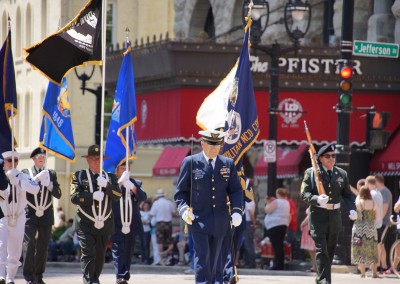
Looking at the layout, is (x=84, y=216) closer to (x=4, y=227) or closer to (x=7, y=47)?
(x=4, y=227)

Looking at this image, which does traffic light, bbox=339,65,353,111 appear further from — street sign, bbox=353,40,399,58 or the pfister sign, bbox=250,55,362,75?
the pfister sign, bbox=250,55,362,75

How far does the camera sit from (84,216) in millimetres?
17328

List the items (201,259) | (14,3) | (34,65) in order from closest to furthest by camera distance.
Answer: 1. (201,259)
2. (34,65)
3. (14,3)

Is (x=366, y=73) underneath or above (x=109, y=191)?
above

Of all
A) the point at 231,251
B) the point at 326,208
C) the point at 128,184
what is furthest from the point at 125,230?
the point at 326,208

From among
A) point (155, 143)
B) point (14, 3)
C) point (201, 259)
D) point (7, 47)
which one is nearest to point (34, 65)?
point (7, 47)

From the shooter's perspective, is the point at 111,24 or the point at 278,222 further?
the point at 111,24

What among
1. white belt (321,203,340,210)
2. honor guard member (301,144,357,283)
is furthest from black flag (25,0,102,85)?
white belt (321,203,340,210)

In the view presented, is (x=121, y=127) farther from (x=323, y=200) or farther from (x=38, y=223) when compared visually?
(x=323, y=200)

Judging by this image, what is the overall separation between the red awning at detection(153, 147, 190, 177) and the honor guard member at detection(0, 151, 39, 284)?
1695cm

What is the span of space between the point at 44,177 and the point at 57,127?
156 cm

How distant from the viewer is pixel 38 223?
62.5 feet

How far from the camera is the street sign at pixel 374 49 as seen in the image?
2398cm

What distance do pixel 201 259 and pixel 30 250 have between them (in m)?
4.29
